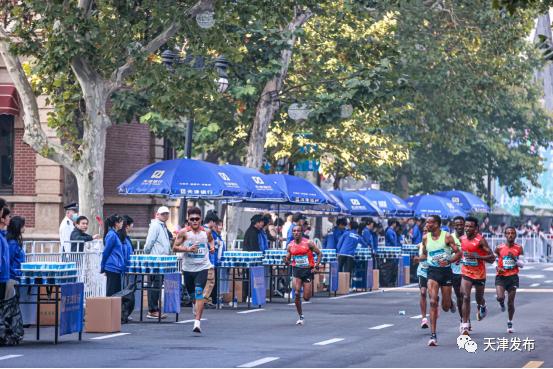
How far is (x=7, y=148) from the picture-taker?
38.3m

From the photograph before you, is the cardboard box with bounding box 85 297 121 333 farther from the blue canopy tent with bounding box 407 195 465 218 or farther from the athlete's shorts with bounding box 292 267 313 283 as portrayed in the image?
the blue canopy tent with bounding box 407 195 465 218

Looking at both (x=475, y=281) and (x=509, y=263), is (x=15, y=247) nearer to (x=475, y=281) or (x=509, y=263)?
(x=475, y=281)

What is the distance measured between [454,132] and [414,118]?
1511mm

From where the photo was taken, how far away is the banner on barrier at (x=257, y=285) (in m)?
29.0

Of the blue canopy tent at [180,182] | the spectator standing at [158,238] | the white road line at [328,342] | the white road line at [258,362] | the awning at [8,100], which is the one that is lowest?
the white road line at [258,362]

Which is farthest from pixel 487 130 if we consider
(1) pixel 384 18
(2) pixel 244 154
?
(2) pixel 244 154

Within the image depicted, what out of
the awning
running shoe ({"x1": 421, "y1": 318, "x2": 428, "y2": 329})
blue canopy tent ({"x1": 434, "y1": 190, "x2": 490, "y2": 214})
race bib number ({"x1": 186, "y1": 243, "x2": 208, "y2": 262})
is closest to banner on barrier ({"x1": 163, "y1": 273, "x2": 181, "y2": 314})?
race bib number ({"x1": 186, "y1": 243, "x2": 208, "y2": 262})

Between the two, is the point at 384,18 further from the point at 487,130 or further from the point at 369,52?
the point at 487,130

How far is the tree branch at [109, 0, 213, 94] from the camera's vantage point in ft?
89.8

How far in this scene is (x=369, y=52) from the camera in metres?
37.4

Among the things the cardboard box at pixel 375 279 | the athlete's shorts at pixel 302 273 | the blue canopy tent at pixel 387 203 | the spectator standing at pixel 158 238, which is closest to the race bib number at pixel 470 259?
the athlete's shorts at pixel 302 273

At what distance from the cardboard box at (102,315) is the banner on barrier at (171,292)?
2415 millimetres

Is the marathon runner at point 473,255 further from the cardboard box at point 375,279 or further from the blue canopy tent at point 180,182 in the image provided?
the cardboard box at point 375,279

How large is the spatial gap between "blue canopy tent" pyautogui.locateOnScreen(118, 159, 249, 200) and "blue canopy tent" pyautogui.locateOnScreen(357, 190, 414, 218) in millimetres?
14666
